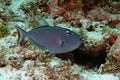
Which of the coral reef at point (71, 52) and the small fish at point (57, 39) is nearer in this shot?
the small fish at point (57, 39)

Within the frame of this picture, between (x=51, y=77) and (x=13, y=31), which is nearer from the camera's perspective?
(x=51, y=77)

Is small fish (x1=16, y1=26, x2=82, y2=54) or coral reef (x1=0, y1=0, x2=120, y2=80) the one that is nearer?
small fish (x1=16, y1=26, x2=82, y2=54)

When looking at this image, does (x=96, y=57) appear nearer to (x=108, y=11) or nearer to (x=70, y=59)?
(x=70, y=59)

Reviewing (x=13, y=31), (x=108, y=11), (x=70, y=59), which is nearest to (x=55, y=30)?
(x=70, y=59)

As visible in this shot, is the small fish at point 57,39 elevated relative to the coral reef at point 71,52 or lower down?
elevated

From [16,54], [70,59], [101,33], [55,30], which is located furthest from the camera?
[101,33]

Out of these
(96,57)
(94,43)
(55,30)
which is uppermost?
(55,30)

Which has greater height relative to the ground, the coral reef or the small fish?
the small fish

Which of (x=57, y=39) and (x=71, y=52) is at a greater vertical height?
(x=57, y=39)

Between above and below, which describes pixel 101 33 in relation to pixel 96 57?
above

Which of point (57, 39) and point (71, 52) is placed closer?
point (57, 39)

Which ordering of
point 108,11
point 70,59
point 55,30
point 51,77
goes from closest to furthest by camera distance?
1. point 55,30
2. point 51,77
3. point 70,59
4. point 108,11
